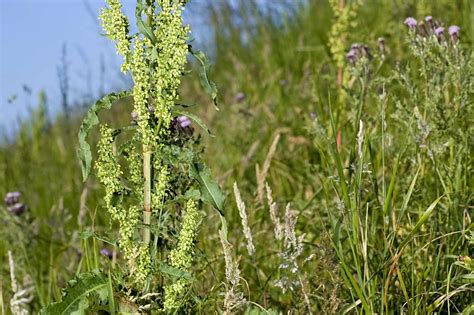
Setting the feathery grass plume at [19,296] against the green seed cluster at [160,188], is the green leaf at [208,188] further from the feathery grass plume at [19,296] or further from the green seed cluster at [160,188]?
the feathery grass plume at [19,296]

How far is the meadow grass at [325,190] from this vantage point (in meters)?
2.00

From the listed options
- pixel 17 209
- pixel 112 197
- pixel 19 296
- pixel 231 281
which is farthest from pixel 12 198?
pixel 231 281

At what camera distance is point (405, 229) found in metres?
2.58

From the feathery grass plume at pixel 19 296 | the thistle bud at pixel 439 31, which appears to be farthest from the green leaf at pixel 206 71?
the thistle bud at pixel 439 31

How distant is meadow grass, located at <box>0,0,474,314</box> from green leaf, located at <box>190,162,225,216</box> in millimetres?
107

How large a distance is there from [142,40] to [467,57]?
4.05ft

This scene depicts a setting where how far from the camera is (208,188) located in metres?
1.78

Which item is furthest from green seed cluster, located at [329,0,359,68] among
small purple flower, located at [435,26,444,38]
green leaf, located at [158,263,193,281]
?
green leaf, located at [158,263,193,281]

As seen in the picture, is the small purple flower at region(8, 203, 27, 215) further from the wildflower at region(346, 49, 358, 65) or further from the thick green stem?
the thick green stem

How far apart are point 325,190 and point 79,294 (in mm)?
693

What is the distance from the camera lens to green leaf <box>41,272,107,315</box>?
1.71 metres

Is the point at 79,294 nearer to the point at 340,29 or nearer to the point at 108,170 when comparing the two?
the point at 108,170

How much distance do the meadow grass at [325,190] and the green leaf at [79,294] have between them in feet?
0.21

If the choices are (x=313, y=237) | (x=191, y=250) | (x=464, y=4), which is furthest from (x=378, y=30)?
(x=191, y=250)
